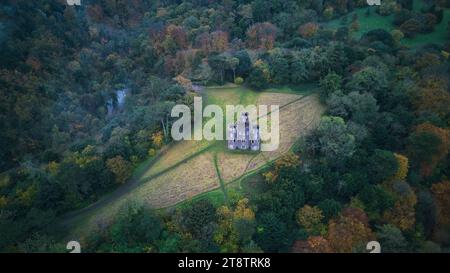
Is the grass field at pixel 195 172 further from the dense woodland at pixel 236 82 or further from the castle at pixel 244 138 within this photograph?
the dense woodland at pixel 236 82

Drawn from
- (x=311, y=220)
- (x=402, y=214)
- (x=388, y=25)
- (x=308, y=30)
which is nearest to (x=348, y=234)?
(x=311, y=220)

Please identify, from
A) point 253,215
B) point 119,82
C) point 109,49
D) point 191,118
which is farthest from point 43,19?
point 253,215

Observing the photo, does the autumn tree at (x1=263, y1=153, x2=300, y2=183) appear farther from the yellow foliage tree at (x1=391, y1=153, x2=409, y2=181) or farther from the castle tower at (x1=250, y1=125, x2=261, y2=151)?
the yellow foliage tree at (x1=391, y1=153, x2=409, y2=181)

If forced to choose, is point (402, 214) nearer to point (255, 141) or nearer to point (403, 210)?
point (403, 210)

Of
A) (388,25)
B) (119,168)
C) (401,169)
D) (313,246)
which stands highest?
(388,25)

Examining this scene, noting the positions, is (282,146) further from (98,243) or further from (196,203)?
(98,243)
